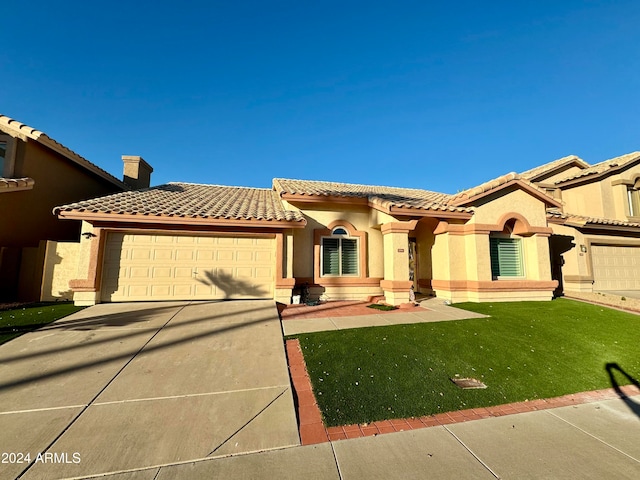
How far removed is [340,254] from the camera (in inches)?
432

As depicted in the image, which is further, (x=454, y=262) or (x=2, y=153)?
(x=454, y=262)

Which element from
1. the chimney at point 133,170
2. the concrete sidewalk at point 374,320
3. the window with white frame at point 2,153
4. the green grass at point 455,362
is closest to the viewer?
the green grass at point 455,362

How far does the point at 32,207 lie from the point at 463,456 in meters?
15.5

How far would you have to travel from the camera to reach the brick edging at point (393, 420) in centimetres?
A: 312

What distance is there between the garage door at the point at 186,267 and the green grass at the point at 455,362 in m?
4.41

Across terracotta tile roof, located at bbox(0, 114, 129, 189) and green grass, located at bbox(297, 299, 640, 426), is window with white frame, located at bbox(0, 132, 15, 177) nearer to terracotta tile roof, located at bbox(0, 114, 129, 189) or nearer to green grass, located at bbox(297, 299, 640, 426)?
terracotta tile roof, located at bbox(0, 114, 129, 189)

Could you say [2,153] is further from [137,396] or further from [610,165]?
[610,165]

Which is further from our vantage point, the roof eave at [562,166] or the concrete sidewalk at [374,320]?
the roof eave at [562,166]

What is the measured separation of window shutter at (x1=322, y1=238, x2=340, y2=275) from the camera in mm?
10844

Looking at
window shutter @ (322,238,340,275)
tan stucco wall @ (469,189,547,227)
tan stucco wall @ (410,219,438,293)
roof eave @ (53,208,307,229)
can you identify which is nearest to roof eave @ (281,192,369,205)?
roof eave @ (53,208,307,229)

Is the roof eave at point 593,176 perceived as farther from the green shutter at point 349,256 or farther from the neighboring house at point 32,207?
the neighboring house at point 32,207

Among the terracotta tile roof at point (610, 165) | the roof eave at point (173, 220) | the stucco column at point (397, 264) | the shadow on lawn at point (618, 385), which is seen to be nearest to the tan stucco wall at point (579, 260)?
the terracotta tile roof at point (610, 165)

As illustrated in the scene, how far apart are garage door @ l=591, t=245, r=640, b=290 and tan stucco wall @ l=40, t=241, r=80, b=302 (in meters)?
21.6

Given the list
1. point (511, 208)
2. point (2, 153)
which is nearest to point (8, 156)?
point (2, 153)
